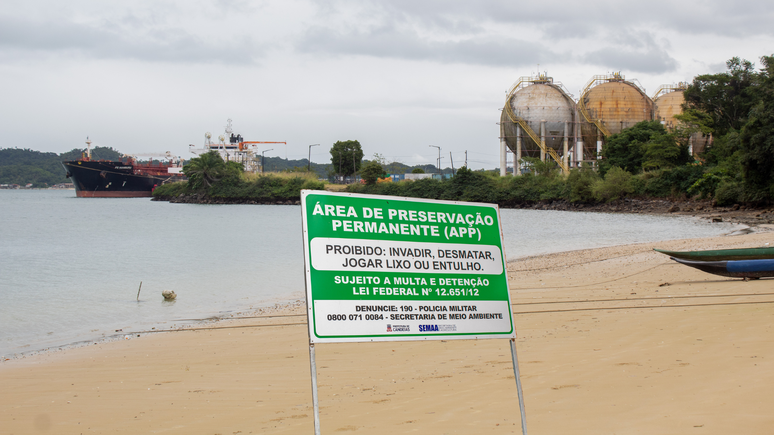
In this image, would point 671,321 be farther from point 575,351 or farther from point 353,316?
point 353,316

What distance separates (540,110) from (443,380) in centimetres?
8405

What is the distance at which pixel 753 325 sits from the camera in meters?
8.50

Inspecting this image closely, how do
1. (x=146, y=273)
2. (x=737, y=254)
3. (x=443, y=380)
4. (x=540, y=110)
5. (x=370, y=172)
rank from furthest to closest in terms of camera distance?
(x=370, y=172), (x=540, y=110), (x=146, y=273), (x=737, y=254), (x=443, y=380)

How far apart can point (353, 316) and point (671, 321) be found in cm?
695

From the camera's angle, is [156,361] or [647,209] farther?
[647,209]

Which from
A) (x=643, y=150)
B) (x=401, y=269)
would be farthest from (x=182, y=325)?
(x=643, y=150)

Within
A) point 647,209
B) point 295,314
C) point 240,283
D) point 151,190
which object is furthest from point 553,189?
point 151,190

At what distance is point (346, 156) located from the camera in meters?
125

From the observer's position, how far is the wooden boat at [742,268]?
1325 centimetres

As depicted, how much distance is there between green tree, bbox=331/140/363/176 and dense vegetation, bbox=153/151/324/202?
248 inches

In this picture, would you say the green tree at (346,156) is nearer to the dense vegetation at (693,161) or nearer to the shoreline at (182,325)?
the dense vegetation at (693,161)

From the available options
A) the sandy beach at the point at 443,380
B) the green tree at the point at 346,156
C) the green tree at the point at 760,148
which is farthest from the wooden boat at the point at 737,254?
the green tree at the point at 346,156

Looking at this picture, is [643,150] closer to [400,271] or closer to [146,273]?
[146,273]

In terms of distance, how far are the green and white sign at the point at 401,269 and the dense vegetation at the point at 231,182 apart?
11249 centimetres
